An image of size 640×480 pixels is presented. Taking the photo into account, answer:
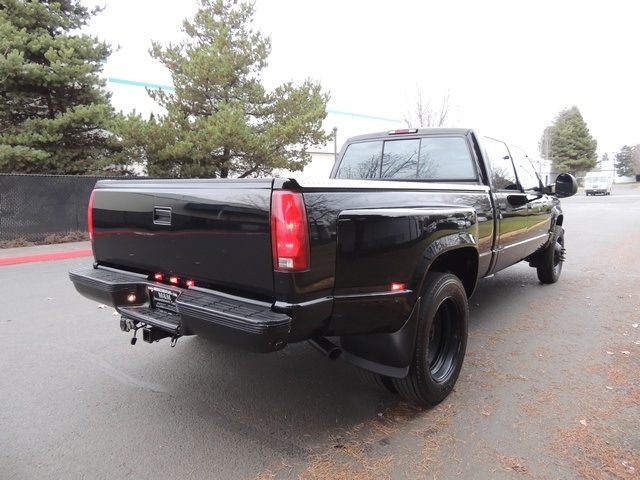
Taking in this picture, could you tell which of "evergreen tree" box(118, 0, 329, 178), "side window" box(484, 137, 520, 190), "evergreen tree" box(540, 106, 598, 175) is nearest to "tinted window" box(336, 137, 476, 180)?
"side window" box(484, 137, 520, 190)

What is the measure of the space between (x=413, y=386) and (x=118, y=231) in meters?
2.36

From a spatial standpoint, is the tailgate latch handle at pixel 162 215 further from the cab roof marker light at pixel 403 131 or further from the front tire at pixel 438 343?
the cab roof marker light at pixel 403 131

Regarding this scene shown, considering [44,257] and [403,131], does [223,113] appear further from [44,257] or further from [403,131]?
[403,131]

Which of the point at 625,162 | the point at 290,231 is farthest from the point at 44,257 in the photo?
the point at 625,162

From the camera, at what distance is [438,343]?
11.1 feet

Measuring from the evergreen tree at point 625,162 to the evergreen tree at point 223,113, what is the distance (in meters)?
101

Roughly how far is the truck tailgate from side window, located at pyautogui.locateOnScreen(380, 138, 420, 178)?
95.4 inches

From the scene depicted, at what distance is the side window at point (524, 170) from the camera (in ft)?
17.1

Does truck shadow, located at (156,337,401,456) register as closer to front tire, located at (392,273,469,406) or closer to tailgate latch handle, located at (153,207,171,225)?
front tire, located at (392,273,469,406)

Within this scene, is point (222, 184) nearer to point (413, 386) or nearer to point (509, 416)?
point (413, 386)

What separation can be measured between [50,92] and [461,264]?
14.5 meters

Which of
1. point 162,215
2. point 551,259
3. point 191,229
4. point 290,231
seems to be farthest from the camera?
point 551,259

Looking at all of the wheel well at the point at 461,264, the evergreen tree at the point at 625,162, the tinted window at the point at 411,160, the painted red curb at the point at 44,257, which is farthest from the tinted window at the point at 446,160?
the evergreen tree at the point at 625,162

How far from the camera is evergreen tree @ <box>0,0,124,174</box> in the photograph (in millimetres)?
12375
